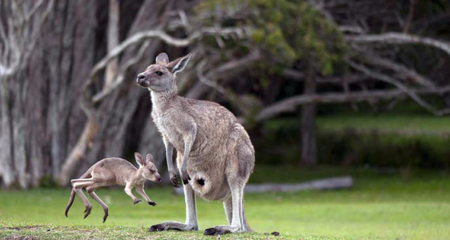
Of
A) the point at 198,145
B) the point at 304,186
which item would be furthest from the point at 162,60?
the point at 304,186

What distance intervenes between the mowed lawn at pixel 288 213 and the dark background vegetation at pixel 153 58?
1555 mm

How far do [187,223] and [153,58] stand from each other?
1364 centimetres

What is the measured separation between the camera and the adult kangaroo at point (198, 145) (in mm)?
8242

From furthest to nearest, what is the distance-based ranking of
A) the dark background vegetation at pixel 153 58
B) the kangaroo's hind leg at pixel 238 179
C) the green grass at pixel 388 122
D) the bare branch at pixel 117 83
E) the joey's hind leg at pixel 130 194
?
the green grass at pixel 388 122, the bare branch at pixel 117 83, the dark background vegetation at pixel 153 58, the kangaroo's hind leg at pixel 238 179, the joey's hind leg at pixel 130 194

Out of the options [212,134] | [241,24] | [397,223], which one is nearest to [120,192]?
[241,24]

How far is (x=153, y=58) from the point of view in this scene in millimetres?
21891

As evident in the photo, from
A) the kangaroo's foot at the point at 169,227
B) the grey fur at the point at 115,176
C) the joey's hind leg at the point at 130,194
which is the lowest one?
the kangaroo's foot at the point at 169,227

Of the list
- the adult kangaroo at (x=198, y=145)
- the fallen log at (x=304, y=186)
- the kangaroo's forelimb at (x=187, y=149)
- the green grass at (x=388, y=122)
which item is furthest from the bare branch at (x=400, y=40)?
the kangaroo's forelimb at (x=187, y=149)

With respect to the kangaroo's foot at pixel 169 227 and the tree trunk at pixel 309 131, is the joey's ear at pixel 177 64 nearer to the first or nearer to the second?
the kangaroo's foot at pixel 169 227

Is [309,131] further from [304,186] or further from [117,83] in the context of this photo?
[117,83]

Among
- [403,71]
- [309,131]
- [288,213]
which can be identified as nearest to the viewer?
[288,213]

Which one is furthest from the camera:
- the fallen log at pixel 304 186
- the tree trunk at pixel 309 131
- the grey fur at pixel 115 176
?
the tree trunk at pixel 309 131

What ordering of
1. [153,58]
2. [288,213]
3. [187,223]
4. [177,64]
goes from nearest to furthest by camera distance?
[177,64] < [187,223] < [288,213] < [153,58]

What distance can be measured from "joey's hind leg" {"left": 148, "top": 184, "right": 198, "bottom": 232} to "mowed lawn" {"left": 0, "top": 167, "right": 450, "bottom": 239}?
185 mm
